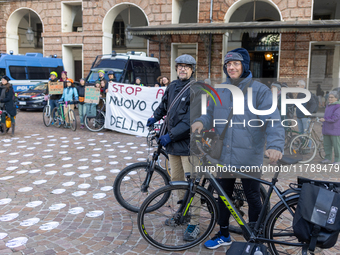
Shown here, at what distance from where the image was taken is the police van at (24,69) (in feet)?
56.6

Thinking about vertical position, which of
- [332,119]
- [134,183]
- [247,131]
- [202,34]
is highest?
[202,34]

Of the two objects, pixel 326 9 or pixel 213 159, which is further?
pixel 326 9

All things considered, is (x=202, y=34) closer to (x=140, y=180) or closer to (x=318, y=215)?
(x=140, y=180)

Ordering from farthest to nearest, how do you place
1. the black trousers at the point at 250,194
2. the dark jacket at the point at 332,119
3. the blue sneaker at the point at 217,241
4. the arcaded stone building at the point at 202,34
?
the arcaded stone building at the point at 202,34 → the dark jacket at the point at 332,119 → the blue sneaker at the point at 217,241 → the black trousers at the point at 250,194

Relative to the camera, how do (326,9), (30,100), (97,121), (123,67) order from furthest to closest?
(326,9) < (30,100) < (123,67) < (97,121)

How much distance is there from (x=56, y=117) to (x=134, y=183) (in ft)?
27.2

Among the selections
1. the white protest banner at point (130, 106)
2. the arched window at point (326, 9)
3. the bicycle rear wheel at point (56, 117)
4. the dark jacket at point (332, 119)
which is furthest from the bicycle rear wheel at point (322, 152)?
the arched window at point (326, 9)

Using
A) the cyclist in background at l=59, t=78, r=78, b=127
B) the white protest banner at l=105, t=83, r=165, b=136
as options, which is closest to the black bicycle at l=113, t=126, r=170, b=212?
the white protest banner at l=105, t=83, r=165, b=136

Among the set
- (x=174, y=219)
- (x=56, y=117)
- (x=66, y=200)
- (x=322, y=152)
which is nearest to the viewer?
(x=174, y=219)

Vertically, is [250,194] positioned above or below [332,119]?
below

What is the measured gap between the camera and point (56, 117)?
1185 centimetres

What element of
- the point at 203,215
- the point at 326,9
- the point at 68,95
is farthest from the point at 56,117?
the point at 326,9

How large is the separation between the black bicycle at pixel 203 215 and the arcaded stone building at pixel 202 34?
535 inches

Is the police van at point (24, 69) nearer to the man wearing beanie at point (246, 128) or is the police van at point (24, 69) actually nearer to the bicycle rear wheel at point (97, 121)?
the bicycle rear wheel at point (97, 121)
